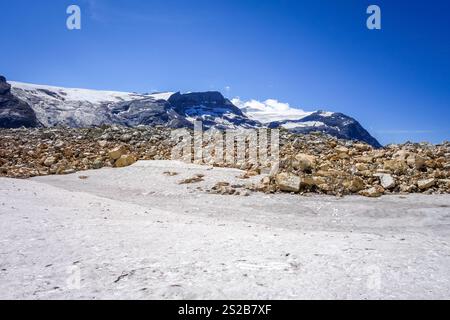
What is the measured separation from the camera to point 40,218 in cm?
734

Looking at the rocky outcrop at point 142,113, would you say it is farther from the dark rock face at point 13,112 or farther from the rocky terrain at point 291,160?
the rocky terrain at point 291,160

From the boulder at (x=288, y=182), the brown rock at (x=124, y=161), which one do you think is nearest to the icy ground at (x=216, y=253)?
the boulder at (x=288, y=182)

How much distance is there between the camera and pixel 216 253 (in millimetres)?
5262

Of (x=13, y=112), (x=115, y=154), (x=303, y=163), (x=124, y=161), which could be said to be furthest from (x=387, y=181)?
(x=13, y=112)

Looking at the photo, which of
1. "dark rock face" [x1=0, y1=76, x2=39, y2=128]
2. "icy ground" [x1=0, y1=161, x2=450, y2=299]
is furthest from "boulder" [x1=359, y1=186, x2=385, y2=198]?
"dark rock face" [x1=0, y1=76, x2=39, y2=128]

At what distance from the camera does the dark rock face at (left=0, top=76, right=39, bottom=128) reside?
2882 inches

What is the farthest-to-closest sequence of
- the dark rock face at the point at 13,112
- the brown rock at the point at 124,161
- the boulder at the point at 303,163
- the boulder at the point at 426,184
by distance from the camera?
1. the dark rock face at the point at 13,112
2. the brown rock at the point at 124,161
3. the boulder at the point at 303,163
4. the boulder at the point at 426,184

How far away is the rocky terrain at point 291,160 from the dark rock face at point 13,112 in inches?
2163

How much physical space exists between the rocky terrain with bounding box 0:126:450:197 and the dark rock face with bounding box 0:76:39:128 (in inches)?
2163

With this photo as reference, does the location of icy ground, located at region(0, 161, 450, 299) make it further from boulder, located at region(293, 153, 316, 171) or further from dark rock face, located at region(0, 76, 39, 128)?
dark rock face, located at region(0, 76, 39, 128)

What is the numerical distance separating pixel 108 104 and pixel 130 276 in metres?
199

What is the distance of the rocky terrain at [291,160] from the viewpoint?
42.6ft

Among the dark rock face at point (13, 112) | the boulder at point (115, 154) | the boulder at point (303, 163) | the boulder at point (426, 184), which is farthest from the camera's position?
the dark rock face at point (13, 112)
